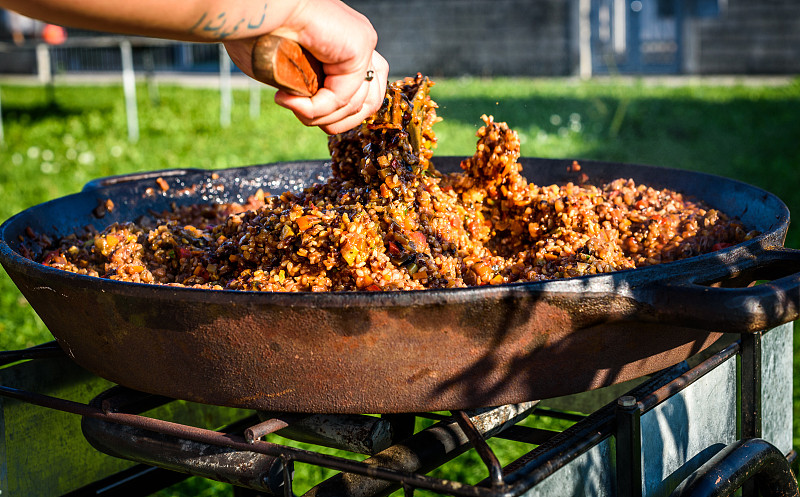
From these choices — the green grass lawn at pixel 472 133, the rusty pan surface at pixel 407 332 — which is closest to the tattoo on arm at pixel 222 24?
the rusty pan surface at pixel 407 332

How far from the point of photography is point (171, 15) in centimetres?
114

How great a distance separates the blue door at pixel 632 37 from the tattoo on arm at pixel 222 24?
584 inches

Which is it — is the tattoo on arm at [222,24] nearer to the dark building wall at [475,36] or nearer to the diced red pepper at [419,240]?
the diced red pepper at [419,240]

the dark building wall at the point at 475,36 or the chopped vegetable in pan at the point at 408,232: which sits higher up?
the dark building wall at the point at 475,36

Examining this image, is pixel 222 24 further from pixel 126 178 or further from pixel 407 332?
pixel 126 178

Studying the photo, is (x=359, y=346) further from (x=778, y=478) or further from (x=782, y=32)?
(x=782, y=32)

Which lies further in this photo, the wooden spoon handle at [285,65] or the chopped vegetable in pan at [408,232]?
the chopped vegetable in pan at [408,232]

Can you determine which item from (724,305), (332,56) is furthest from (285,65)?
(724,305)

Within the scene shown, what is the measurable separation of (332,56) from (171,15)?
0.29 meters

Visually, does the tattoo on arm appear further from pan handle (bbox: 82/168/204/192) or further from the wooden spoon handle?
pan handle (bbox: 82/168/204/192)

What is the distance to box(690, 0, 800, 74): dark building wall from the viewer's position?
45.3 feet

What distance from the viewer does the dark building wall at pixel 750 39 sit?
1380 cm

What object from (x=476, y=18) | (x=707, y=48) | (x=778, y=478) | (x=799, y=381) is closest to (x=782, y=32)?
(x=707, y=48)

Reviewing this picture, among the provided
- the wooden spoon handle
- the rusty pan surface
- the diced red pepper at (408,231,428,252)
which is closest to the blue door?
the diced red pepper at (408,231,428,252)
